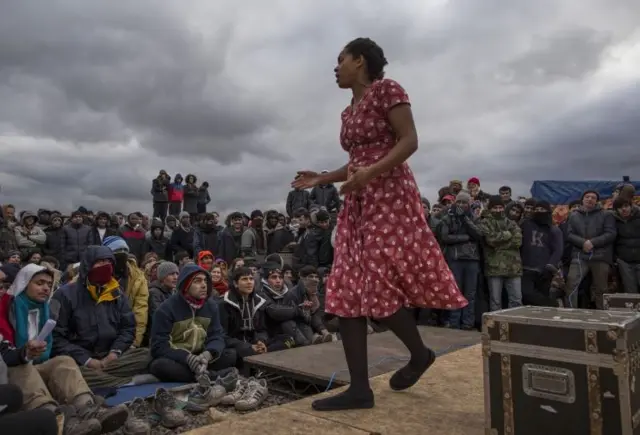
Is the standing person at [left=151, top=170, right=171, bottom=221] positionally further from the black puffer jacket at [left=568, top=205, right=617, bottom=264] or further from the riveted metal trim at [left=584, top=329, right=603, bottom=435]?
the riveted metal trim at [left=584, top=329, right=603, bottom=435]

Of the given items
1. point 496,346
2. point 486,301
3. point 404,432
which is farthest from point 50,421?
point 486,301

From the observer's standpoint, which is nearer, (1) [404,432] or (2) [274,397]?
(1) [404,432]

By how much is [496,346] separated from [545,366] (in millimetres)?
188

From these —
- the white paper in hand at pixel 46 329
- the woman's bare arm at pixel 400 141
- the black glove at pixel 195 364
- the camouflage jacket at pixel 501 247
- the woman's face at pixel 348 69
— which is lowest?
the black glove at pixel 195 364

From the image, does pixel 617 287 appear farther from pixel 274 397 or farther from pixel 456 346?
pixel 274 397

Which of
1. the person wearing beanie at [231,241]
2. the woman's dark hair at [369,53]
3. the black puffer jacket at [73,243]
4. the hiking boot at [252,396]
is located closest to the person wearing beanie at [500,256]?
the hiking boot at [252,396]

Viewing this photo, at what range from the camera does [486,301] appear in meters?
7.12

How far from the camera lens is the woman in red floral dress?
225cm

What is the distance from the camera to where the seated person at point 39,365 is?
3246 mm

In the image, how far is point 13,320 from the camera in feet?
12.6

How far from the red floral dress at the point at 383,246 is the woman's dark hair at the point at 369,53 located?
13 centimetres

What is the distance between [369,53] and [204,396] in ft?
9.50

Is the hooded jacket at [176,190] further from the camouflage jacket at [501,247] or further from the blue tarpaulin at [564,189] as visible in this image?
the blue tarpaulin at [564,189]

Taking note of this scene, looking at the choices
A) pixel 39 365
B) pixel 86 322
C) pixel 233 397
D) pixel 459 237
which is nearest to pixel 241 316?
pixel 86 322
